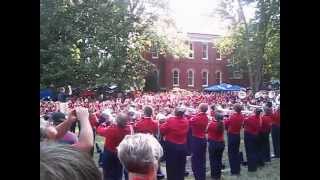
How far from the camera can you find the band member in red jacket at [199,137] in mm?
1912

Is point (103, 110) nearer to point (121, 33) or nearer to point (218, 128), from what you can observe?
point (121, 33)

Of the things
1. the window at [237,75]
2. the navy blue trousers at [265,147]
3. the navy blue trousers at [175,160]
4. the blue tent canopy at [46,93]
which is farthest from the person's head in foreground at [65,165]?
the navy blue trousers at [265,147]

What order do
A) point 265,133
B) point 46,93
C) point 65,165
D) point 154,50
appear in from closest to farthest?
1. point 65,165
2. point 46,93
3. point 154,50
4. point 265,133

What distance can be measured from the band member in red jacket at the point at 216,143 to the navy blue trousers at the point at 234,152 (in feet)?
0.12

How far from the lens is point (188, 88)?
1901 millimetres

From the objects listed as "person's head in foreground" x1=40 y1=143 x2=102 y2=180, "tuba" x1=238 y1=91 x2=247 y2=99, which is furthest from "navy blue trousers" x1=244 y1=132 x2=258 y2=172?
"person's head in foreground" x1=40 y1=143 x2=102 y2=180

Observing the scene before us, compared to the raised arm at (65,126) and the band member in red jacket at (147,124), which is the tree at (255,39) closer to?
the band member in red jacket at (147,124)

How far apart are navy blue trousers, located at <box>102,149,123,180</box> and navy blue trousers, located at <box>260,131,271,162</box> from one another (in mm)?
653

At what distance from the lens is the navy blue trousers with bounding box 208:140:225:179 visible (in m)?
1.90

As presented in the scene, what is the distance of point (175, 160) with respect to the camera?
A: 1.88 m

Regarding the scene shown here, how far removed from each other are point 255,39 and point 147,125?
24.1 inches

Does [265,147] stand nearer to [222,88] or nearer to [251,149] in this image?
[251,149]

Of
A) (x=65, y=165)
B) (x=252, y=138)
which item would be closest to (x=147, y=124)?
(x=252, y=138)
